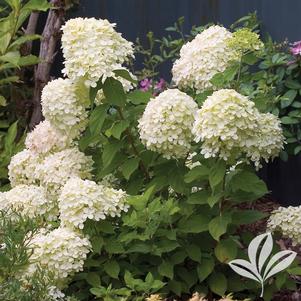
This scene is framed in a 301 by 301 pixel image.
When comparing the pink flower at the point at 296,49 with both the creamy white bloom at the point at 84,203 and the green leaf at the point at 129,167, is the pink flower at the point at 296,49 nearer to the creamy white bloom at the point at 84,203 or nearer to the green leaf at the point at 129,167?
the green leaf at the point at 129,167

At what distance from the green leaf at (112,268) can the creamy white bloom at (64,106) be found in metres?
0.72

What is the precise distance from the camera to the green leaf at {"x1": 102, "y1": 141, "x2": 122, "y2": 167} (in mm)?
3973

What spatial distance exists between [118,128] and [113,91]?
17 cm

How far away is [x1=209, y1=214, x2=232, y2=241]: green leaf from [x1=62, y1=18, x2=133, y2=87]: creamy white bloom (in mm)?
803

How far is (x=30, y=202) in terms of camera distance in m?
4.15

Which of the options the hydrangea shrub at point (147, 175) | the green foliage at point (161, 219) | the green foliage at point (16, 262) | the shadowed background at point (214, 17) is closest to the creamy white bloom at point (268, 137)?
the hydrangea shrub at point (147, 175)

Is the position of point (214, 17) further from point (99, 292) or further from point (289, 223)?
point (99, 292)

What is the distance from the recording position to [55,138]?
4.40m

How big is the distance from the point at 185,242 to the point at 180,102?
655mm

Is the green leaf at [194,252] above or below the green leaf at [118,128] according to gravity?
below

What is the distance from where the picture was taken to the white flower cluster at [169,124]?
3736 millimetres

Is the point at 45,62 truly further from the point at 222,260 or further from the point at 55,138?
the point at 222,260

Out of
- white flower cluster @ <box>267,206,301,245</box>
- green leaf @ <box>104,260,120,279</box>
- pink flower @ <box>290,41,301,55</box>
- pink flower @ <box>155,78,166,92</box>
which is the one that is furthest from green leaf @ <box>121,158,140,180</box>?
pink flower @ <box>155,78,166,92</box>

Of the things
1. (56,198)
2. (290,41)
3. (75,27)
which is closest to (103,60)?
(75,27)
